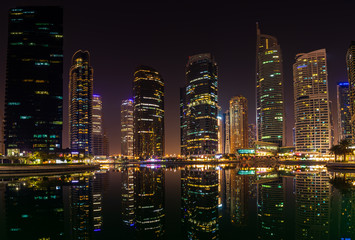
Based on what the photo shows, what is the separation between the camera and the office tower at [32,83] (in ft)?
532

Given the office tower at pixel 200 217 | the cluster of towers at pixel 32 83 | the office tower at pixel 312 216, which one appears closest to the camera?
the office tower at pixel 312 216

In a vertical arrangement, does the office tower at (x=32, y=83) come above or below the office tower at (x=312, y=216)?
above

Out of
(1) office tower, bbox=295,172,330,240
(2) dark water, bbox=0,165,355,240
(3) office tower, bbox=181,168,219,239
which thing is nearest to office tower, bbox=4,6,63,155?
(2) dark water, bbox=0,165,355,240

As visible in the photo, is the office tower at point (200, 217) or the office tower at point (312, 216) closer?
the office tower at point (312, 216)

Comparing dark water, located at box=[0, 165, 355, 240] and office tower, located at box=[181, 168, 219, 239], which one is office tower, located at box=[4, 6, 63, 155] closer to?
dark water, located at box=[0, 165, 355, 240]

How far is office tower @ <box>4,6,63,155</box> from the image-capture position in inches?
6388

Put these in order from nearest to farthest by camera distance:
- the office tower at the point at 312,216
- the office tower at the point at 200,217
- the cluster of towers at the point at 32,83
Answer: the office tower at the point at 312,216, the office tower at the point at 200,217, the cluster of towers at the point at 32,83

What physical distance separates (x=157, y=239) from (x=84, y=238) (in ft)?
14.8

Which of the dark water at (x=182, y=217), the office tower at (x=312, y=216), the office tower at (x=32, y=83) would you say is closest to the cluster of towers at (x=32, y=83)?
the office tower at (x=32, y=83)

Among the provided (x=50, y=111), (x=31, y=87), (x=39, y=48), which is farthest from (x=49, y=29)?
(x=50, y=111)

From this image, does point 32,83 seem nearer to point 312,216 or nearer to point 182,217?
point 182,217

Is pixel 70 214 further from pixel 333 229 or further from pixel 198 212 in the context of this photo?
pixel 333 229

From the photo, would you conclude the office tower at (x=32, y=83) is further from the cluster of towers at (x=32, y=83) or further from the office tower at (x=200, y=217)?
the office tower at (x=200, y=217)

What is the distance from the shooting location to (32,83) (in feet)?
539
